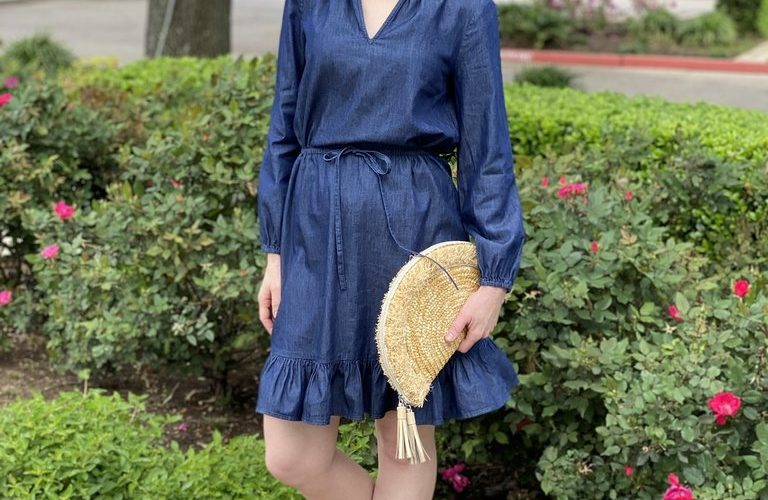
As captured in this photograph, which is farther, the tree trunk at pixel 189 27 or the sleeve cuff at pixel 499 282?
the tree trunk at pixel 189 27

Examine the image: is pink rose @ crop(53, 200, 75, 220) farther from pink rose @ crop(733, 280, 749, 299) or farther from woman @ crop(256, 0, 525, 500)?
pink rose @ crop(733, 280, 749, 299)

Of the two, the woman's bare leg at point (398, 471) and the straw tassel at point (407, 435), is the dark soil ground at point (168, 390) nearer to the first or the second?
the woman's bare leg at point (398, 471)

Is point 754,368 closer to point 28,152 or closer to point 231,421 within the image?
point 231,421

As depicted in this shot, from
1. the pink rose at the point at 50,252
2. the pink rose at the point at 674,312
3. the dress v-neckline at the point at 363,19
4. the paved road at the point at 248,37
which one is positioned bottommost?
the paved road at the point at 248,37

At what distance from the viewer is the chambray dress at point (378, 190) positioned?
2.75m

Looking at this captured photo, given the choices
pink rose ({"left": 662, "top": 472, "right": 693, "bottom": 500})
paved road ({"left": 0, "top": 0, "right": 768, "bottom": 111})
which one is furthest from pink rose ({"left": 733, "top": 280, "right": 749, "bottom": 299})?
paved road ({"left": 0, "top": 0, "right": 768, "bottom": 111})

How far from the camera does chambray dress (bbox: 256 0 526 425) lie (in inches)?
108

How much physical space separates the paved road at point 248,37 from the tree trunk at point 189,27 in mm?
3507

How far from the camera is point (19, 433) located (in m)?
3.50

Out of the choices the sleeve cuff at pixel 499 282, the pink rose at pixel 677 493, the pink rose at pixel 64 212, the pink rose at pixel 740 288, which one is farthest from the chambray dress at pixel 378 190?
the pink rose at pixel 64 212

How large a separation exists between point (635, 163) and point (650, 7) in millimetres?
13335

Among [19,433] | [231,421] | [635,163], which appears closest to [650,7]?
[635,163]

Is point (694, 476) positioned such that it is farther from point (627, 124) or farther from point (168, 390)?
point (627, 124)

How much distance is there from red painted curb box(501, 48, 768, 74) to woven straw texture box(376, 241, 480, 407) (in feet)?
44.8
